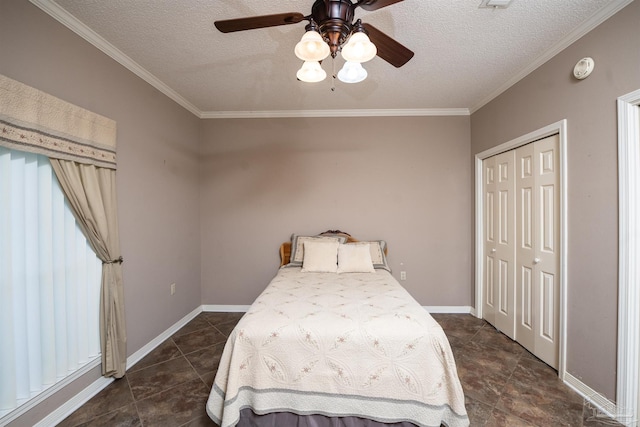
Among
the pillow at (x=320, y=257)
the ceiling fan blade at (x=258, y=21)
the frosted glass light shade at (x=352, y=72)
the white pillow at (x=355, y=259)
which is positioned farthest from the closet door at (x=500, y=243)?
the ceiling fan blade at (x=258, y=21)

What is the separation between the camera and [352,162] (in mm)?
3242

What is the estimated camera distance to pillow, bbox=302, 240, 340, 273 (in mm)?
2660

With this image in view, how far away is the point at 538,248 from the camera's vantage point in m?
2.16

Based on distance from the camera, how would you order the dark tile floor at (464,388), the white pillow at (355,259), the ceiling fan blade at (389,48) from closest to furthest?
the ceiling fan blade at (389,48), the dark tile floor at (464,388), the white pillow at (355,259)

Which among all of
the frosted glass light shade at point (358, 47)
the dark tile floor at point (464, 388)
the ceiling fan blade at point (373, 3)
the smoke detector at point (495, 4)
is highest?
the smoke detector at point (495, 4)

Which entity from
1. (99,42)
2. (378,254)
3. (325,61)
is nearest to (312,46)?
(325,61)

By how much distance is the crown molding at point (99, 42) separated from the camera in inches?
60.4

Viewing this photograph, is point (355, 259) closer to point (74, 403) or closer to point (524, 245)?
point (524, 245)

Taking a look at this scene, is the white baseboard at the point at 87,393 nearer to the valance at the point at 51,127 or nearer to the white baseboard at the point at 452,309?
the valance at the point at 51,127

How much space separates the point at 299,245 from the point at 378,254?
3.19ft

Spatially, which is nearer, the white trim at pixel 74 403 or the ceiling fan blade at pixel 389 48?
the ceiling fan blade at pixel 389 48

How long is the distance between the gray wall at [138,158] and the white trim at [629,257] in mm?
3597

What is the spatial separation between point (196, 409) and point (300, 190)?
7.81 ft

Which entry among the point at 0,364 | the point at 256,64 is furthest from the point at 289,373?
the point at 256,64
